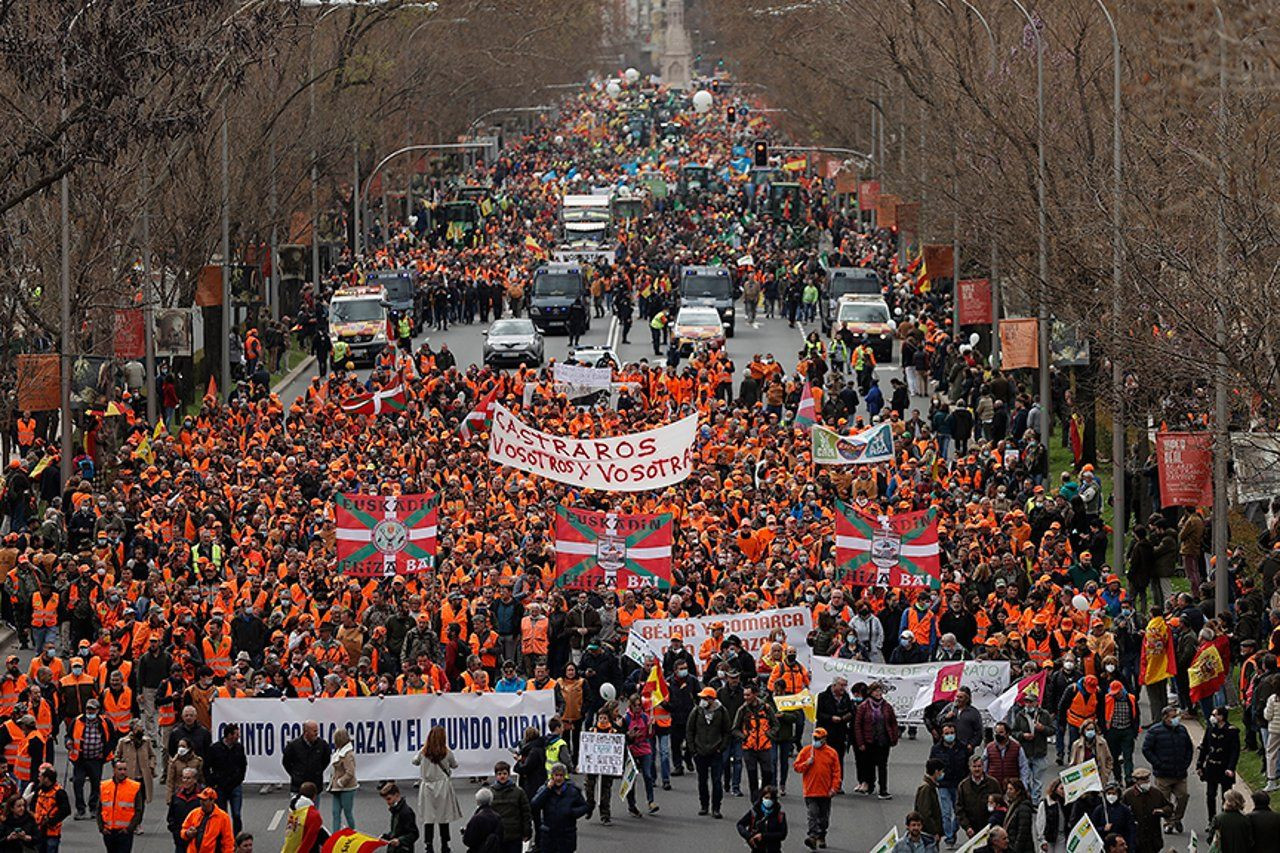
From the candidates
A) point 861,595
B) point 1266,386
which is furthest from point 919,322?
point 1266,386

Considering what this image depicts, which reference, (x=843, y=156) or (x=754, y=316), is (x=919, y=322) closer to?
(x=754, y=316)

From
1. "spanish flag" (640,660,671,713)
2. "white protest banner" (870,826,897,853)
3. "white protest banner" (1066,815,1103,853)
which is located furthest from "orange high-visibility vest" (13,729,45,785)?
"white protest banner" (1066,815,1103,853)

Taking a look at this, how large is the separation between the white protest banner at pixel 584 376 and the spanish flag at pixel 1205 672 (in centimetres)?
2056

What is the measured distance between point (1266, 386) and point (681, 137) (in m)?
128

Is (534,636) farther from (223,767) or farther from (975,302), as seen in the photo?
(975,302)

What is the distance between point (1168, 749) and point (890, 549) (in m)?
7.34

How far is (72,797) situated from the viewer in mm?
24719

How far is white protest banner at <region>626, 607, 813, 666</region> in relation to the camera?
86.3 feet

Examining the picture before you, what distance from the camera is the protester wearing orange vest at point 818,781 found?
22.3 meters

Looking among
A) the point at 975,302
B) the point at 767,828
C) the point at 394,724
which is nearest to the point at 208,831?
the point at 394,724

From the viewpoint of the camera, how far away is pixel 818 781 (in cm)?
2231

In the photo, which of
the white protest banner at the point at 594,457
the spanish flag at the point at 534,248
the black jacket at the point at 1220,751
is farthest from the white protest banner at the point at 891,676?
the spanish flag at the point at 534,248

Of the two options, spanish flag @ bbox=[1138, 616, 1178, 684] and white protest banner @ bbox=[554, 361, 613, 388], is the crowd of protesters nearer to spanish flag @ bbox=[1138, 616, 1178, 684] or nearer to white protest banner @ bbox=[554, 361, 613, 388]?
spanish flag @ bbox=[1138, 616, 1178, 684]

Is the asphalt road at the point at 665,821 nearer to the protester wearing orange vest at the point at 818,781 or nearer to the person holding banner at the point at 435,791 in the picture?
the protester wearing orange vest at the point at 818,781
